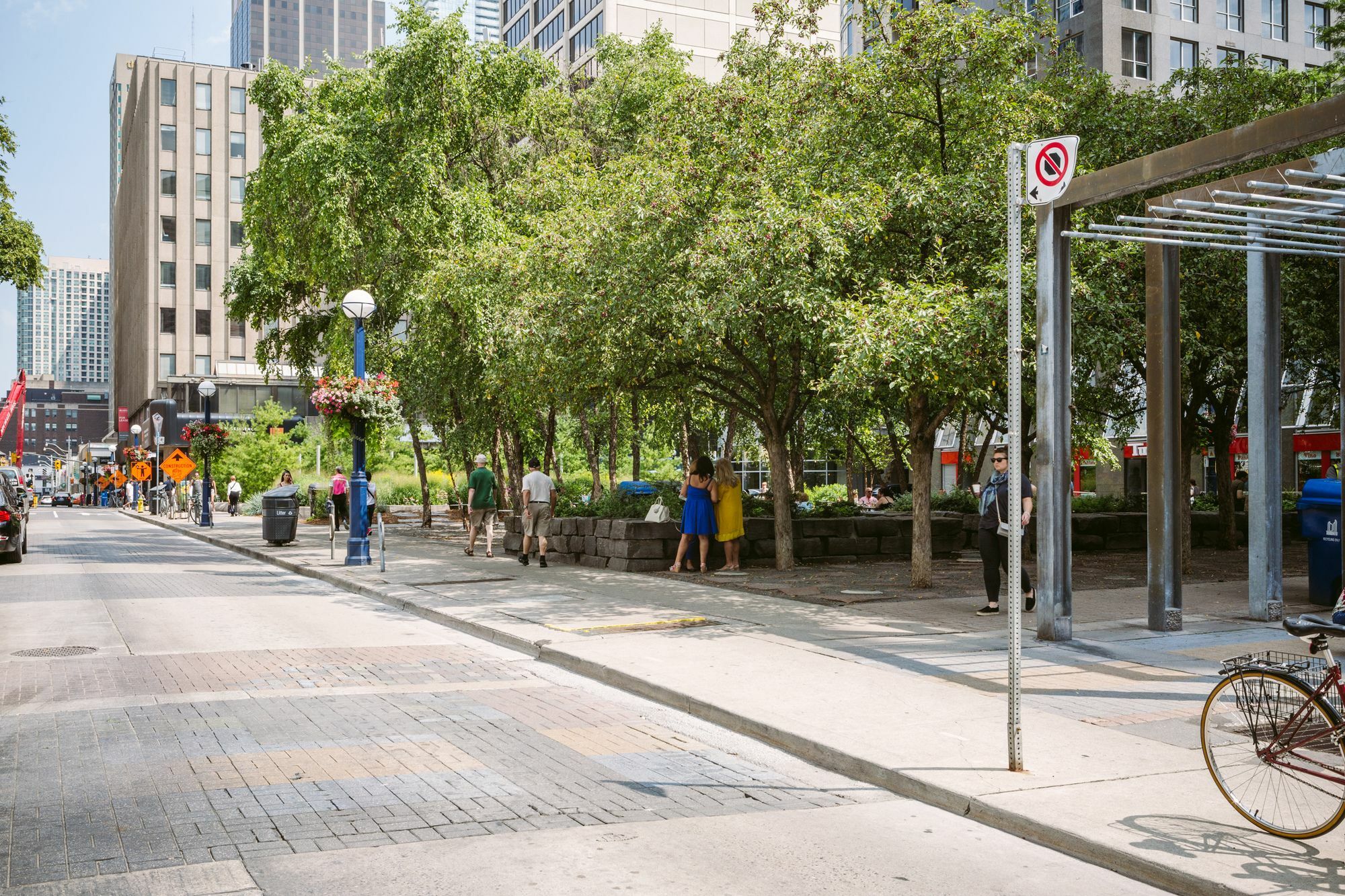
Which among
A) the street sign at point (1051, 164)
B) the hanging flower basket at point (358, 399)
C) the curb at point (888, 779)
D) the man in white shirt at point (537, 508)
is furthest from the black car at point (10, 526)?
the street sign at point (1051, 164)

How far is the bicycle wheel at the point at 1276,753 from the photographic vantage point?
189 inches

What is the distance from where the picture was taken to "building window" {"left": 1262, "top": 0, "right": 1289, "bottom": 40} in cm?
4981

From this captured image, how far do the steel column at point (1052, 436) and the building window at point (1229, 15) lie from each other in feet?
151

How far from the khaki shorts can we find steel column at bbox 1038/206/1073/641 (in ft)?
34.2

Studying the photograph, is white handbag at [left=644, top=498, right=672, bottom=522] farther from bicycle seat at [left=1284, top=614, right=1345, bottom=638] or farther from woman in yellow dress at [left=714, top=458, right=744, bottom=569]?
bicycle seat at [left=1284, top=614, right=1345, bottom=638]

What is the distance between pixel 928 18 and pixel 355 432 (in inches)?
471

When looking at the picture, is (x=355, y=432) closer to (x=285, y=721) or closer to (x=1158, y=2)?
(x=285, y=721)

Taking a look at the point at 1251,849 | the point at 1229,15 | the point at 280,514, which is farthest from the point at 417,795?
the point at 1229,15

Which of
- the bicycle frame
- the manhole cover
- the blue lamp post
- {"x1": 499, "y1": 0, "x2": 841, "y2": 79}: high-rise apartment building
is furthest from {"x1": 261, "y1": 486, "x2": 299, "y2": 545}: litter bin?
{"x1": 499, "y1": 0, "x2": 841, "y2": 79}: high-rise apartment building

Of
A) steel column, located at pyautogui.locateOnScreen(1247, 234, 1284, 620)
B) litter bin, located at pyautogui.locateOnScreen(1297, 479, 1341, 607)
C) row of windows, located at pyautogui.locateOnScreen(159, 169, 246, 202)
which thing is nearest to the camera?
steel column, located at pyautogui.locateOnScreen(1247, 234, 1284, 620)

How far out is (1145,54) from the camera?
47.4m

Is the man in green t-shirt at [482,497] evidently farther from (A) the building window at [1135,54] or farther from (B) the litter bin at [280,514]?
(A) the building window at [1135,54]

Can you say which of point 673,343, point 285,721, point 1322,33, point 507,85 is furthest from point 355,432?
point 1322,33

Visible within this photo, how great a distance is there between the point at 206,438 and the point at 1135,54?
39493 millimetres
